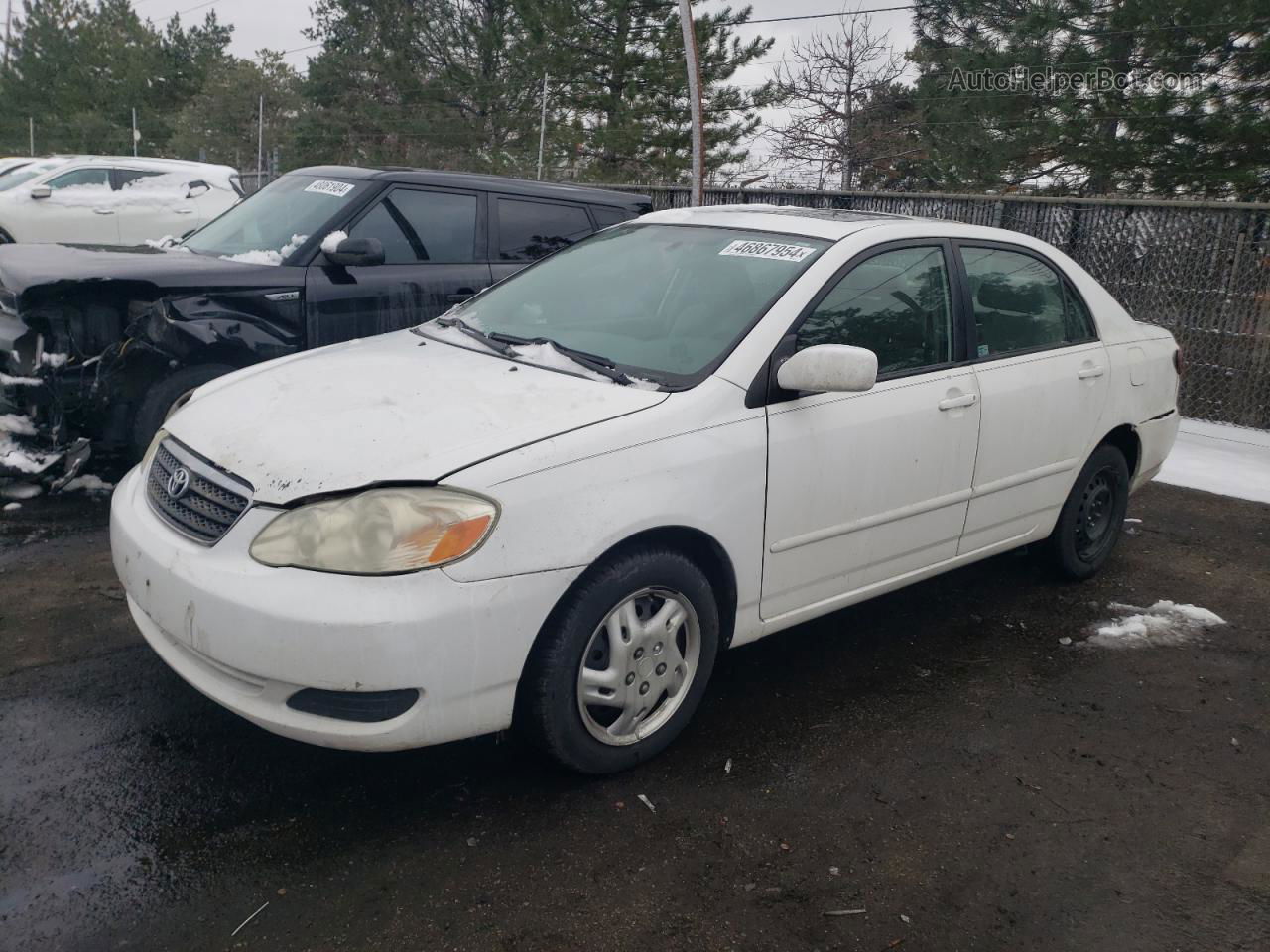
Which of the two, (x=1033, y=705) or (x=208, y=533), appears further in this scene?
(x=1033, y=705)

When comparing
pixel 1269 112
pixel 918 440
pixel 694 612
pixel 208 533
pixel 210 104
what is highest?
pixel 210 104

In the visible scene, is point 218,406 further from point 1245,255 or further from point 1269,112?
point 1269,112

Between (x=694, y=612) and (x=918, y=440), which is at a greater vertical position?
(x=918, y=440)

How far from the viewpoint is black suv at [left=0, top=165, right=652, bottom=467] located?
17.2 ft

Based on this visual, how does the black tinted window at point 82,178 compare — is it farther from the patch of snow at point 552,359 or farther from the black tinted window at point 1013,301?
the black tinted window at point 1013,301

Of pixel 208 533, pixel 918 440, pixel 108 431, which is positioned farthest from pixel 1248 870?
pixel 108 431

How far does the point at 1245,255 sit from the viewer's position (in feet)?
26.0

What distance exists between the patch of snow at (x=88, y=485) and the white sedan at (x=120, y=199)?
9.31m

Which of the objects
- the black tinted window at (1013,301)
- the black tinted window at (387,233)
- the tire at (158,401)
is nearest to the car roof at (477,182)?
the black tinted window at (387,233)

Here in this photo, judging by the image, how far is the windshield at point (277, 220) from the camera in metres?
6.07

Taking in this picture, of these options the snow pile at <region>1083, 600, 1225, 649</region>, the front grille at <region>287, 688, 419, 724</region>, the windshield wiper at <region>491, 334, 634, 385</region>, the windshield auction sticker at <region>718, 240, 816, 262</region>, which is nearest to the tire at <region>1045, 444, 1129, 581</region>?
the snow pile at <region>1083, 600, 1225, 649</region>

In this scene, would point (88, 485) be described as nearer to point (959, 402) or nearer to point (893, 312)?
point (893, 312)

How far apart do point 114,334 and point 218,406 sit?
7.96 ft
